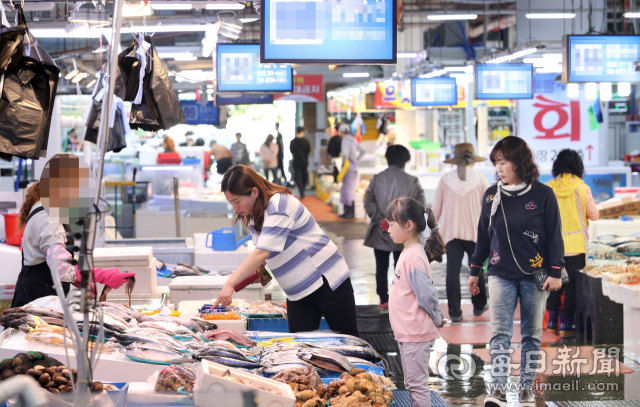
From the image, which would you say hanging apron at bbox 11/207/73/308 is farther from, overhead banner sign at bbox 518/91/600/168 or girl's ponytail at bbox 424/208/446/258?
overhead banner sign at bbox 518/91/600/168

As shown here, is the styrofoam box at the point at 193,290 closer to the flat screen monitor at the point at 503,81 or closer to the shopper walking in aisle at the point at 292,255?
the shopper walking in aisle at the point at 292,255

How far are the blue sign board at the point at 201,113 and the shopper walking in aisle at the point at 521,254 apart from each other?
51.4 ft

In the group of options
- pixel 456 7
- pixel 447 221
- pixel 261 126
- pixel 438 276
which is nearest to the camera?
pixel 447 221

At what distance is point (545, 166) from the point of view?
1484cm

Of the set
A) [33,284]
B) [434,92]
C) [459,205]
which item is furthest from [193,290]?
[434,92]

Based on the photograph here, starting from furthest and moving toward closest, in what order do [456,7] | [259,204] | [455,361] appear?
[456,7], [455,361], [259,204]

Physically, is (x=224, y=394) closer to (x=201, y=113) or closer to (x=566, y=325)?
(x=566, y=325)

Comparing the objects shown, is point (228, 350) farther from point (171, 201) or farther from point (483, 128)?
point (483, 128)

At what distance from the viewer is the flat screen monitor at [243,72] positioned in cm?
894

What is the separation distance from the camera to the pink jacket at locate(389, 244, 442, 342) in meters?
3.87

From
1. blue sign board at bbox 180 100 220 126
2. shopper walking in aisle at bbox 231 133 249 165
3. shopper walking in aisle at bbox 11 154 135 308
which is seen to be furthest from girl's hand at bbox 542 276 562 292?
blue sign board at bbox 180 100 220 126

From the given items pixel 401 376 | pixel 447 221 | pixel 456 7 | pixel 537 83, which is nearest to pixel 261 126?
pixel 456 7

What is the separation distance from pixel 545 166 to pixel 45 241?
40.5 feet

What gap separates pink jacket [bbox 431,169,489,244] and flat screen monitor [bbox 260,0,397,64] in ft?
10.3
